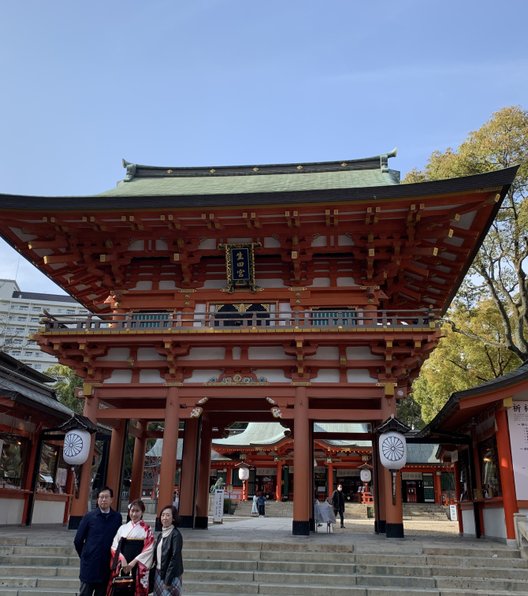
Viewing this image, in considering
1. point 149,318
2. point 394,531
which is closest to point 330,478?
point 394,531

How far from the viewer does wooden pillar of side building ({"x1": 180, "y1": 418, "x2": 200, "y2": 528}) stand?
14.9m

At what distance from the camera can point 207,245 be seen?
1412 centimetres

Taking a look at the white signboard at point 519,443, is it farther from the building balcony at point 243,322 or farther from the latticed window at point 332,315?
the latticed window at point 332,315

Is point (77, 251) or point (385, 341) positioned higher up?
point (77, 251)

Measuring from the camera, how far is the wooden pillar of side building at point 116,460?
46.1 feet

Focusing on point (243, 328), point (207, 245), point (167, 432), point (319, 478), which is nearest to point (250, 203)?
point (207, 245)

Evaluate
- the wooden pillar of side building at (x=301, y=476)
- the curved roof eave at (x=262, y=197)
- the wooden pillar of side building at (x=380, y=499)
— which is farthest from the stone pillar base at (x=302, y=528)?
the curved roof eave at (x=262, y=197)

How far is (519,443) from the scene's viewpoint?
37.6 ft

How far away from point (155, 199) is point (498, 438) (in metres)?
9.34

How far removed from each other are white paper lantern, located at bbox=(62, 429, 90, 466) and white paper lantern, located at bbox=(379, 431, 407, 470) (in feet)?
21.4

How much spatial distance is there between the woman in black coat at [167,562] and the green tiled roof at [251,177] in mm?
12557

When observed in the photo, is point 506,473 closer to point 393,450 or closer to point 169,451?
point 393,450

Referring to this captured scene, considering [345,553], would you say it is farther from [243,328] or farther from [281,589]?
[243,328]

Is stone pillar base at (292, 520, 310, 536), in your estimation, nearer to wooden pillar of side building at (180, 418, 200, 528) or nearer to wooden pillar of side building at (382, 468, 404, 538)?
wooden pillar of side building at (382, 468, 404, 538)
